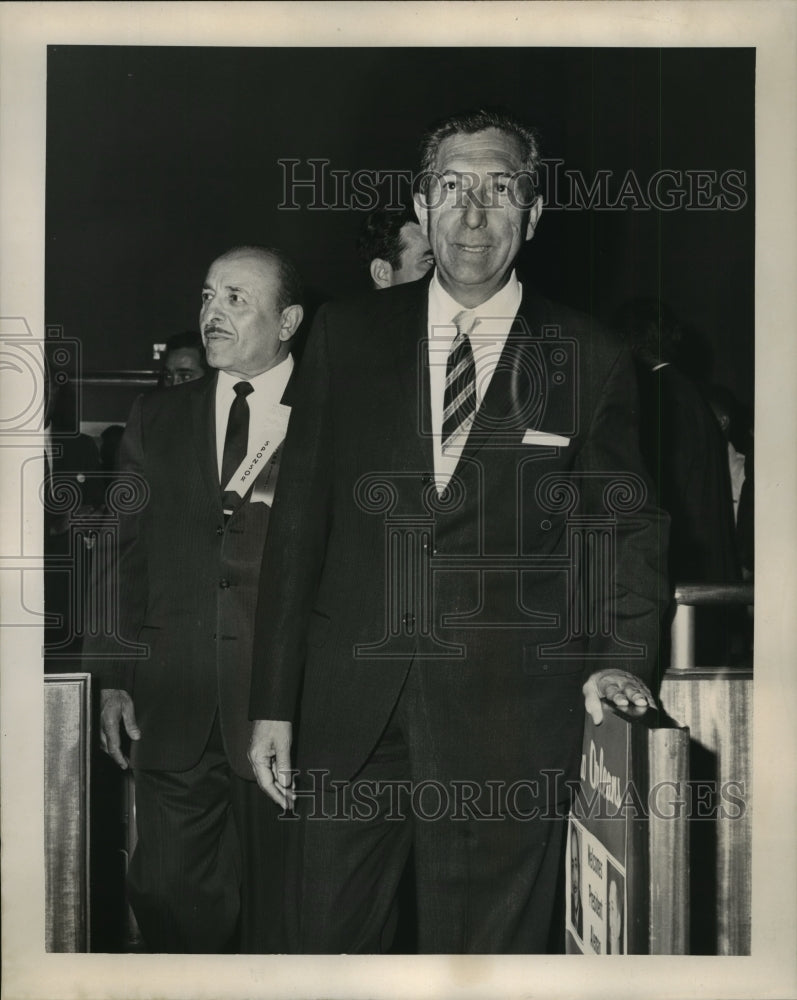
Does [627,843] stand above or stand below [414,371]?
below

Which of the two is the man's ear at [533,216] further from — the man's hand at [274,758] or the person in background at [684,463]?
the man's hand at [274,758]

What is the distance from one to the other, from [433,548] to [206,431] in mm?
548

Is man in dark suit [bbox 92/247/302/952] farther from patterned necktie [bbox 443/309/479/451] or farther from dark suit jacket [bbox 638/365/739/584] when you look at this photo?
dark suit jacket [bbox 638/365/739/584]

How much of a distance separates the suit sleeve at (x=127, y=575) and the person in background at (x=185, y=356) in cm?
11

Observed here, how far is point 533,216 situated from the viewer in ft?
7.35

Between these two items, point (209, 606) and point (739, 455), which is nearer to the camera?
point (209, 606)

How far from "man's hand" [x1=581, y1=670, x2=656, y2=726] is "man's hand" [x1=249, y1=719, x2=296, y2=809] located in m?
0.64

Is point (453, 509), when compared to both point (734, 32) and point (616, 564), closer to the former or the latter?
point (616, 564)

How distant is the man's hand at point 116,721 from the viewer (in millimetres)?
2260

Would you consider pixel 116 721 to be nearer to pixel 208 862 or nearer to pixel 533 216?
pixel 208 862

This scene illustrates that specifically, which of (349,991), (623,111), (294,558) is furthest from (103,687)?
(623,111)

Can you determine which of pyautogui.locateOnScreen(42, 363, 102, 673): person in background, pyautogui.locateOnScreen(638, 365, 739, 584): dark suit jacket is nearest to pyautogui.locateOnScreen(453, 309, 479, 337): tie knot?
Result: pyautogui.locateOnScreen(638, 365, 739, 584): dark suit jacket

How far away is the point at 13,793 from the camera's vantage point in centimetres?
232

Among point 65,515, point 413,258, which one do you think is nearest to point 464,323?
point 413,258
